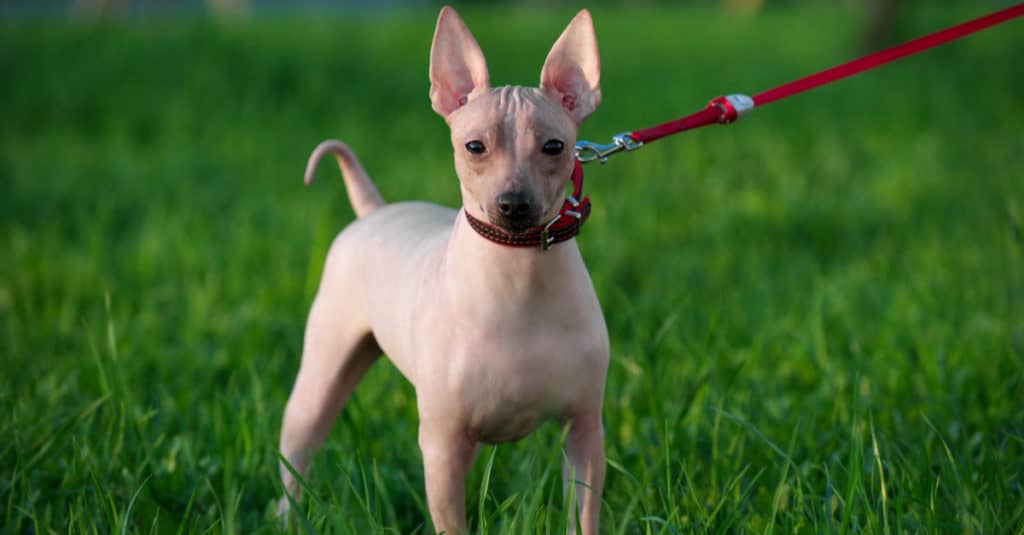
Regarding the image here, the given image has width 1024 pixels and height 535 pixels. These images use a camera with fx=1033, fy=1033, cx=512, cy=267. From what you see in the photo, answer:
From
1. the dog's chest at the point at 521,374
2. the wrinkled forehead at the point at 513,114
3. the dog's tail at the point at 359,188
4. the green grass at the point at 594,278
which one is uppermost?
the wrinkled forehead at the point at 513,114

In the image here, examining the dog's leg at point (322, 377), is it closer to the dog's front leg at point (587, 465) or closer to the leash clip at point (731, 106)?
the dog's front leg at point (587, 465)

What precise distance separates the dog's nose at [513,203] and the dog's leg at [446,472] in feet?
1.68

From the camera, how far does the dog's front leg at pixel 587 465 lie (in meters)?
2.17

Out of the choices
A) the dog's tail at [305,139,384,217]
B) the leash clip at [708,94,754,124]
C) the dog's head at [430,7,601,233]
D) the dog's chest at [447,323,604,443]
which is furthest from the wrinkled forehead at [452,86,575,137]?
the dog's tail at [305,139,384,217]

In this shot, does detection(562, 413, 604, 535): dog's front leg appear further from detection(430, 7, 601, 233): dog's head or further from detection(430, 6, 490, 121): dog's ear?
detection(430, 6, 490, 121): dog's ear

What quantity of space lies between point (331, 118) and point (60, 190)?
262 cm

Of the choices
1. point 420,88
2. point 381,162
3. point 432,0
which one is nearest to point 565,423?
point 381,162

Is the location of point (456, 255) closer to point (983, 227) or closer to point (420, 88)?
point (983, 227)

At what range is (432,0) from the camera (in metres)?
22.9

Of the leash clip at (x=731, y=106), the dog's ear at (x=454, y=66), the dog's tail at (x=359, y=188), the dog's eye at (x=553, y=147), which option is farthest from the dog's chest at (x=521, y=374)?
the dog's tail at (x=359, y=188)

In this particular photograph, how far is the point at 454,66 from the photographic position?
2.16 meters

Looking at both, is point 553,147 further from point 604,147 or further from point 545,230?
point 604,147

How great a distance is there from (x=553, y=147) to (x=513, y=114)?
99 millimetres

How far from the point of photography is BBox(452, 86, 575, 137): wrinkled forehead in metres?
1.94
